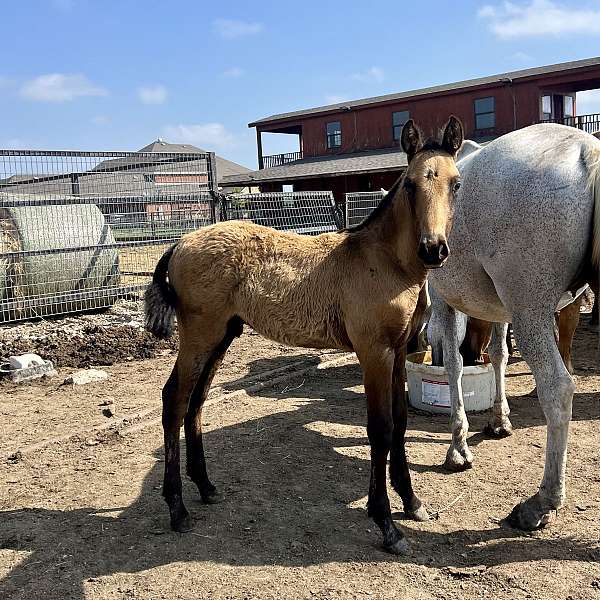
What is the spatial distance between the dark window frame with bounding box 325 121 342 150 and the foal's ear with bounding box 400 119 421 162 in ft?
85.4

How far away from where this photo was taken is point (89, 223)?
9320 mm

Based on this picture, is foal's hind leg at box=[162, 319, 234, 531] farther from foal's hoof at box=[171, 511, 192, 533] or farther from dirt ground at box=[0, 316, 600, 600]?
dirt ground at box=[0, 316, 600, 600]

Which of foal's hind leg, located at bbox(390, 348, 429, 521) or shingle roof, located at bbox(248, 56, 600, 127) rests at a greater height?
shingle roof, located at bbox(248, 56, 600, 127)

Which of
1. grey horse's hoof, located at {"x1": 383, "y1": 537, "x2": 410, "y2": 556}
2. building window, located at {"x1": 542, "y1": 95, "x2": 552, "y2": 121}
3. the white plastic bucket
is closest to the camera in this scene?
grey horse's hoof, located at {"x1": 383, "y1": 537, "x2": 410, "y2": 556}

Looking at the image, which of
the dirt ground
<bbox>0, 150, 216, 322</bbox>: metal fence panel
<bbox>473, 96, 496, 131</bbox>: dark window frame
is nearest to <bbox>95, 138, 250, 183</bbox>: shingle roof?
<bbox>0, 150, 216, 322</bbox>: metal fence panel

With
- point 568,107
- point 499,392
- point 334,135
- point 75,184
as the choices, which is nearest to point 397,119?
point 334,135

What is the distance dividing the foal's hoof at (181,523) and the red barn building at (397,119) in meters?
17.4

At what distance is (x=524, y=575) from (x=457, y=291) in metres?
1.75

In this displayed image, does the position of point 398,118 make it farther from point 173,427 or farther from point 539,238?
point 173,427

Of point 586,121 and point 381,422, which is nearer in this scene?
point 381,422

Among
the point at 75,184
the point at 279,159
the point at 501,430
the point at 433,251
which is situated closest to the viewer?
the point at 433,251

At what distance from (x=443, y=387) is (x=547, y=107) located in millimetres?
21206

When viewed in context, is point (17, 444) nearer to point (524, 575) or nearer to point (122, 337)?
point (122, 337)

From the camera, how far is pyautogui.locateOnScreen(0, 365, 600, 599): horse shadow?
314 centimetres
